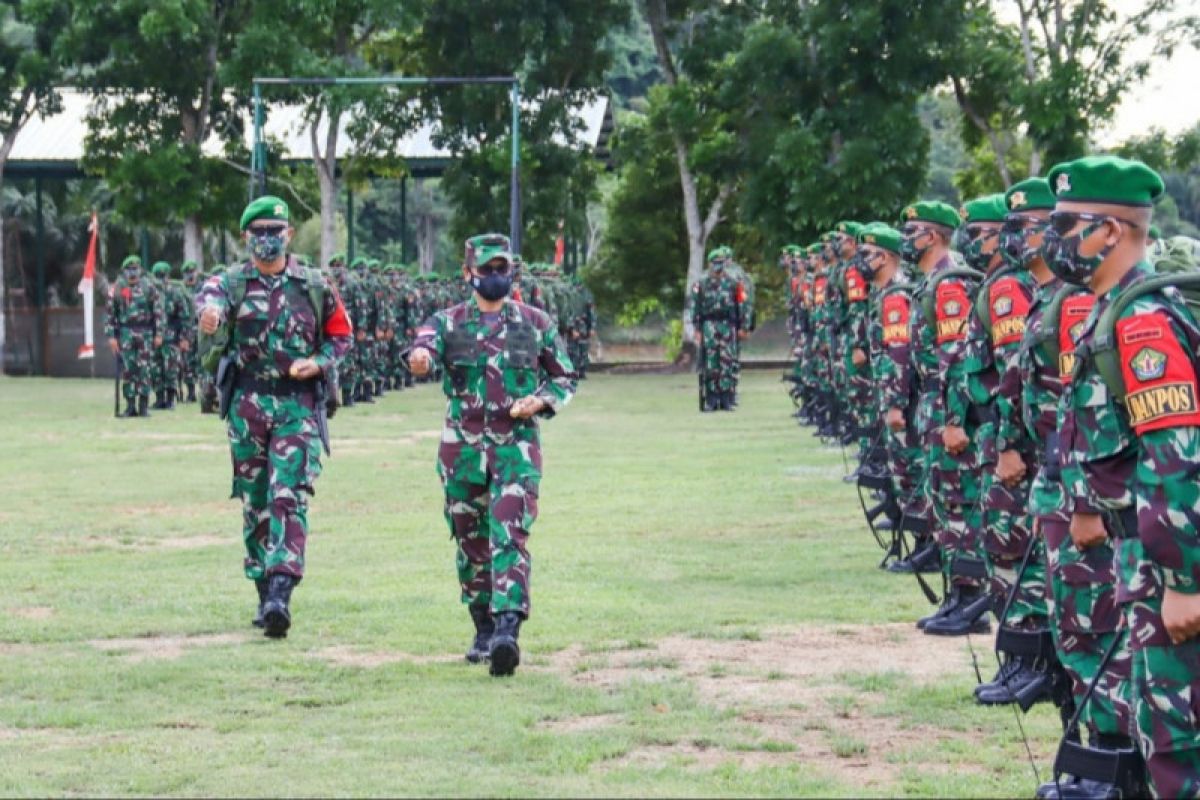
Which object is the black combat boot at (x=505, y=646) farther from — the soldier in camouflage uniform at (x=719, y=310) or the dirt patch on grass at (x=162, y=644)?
the soldier in camouflage uniform at (x=719, y=310)

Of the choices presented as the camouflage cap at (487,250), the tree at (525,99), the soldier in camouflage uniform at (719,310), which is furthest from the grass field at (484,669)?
the tree at (525,99)

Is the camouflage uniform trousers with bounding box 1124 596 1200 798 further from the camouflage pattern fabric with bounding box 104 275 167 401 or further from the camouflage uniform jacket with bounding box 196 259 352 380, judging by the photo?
the camouflage pattern fabric with bounding box 104 275 167 401

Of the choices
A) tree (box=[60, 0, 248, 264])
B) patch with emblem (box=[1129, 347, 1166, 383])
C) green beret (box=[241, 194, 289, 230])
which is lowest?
patch with emblem (box=[1129, 347, 1166, 383])

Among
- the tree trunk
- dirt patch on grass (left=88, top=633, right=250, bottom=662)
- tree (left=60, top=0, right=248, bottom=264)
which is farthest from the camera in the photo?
the tree trunk

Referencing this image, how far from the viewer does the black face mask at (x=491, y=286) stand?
381 inches

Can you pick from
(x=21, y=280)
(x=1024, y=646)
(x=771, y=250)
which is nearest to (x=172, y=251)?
(x=21, y=280)

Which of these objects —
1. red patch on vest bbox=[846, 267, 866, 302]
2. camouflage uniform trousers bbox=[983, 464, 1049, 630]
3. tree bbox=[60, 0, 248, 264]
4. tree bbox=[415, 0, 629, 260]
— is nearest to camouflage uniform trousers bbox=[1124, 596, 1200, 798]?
camouflage uniform trousers bbox=[983, 464, 1049, 630]

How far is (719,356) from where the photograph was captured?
29.5 metres

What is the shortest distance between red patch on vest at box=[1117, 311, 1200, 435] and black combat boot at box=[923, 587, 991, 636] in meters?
5.02

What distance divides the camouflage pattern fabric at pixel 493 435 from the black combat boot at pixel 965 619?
89.4 inches

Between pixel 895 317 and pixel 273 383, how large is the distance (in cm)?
381

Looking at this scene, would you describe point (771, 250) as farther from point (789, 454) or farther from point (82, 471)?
point (82, 471)

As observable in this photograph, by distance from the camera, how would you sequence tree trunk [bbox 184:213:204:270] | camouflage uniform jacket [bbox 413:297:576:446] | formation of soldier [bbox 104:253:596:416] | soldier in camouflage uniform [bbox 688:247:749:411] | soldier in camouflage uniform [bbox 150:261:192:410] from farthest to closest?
tree trunk [bbox 184:213:204:270] → soldier in camouflage uniform [bbox 150:261:192:410] → formation of soldier [bbox 104:253:596:416] → soldier in camouflage uniform [bbox 688:247:749:411] → camouflage uniform jacket [bbox 413:297:576:446]

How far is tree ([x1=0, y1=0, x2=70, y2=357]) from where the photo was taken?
43.4 m
